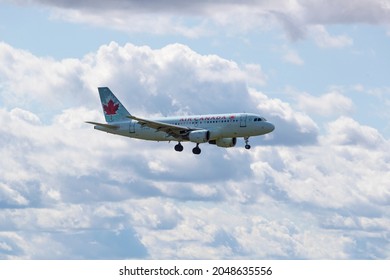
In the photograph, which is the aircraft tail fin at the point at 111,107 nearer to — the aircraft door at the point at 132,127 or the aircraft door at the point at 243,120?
the aircraft door at the point at 132,127

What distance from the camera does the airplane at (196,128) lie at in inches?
6678

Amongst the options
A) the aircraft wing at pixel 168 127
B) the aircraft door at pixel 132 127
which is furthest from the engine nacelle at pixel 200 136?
the aircraft door at pixel 132 127

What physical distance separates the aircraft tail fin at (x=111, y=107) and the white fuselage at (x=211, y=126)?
502cm

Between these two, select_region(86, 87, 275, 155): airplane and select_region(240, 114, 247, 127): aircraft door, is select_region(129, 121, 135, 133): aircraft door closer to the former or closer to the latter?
select_region(86, 87, 275, 155): airplane

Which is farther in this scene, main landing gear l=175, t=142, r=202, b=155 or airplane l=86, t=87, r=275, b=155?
main landing gear l=175, t=142, r=202, b=155

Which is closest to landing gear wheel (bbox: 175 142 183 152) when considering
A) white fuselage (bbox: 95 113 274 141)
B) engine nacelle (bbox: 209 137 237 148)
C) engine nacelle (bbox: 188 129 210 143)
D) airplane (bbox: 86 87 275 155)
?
airplane (bbox: 86 87 275 155)

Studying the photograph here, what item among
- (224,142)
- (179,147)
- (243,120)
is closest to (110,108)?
(179,147)

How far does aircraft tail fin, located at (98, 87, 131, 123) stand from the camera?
189 metres

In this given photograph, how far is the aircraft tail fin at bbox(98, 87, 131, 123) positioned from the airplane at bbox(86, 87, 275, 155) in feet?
4.32

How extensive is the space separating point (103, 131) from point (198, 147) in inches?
672
